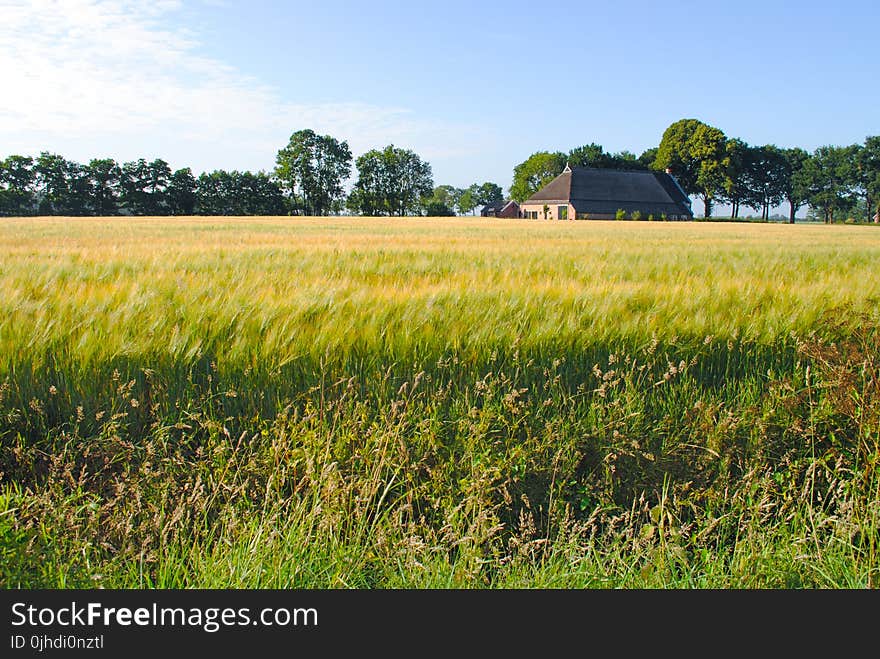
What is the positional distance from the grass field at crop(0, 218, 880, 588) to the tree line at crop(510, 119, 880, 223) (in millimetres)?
84032

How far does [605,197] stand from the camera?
73.1 m

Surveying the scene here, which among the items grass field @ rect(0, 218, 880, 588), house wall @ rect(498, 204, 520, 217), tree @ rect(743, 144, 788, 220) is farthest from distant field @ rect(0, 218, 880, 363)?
tree @ rect(743, 144, 788, 220)

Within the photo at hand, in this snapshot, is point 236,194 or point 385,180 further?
point 385,180

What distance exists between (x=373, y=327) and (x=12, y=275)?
329cm

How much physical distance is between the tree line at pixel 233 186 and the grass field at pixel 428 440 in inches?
2780

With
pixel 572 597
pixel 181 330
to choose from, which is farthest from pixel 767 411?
pixel 181 330

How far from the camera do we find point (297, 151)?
79438 mm

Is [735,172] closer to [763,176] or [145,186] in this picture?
→ [763,176]

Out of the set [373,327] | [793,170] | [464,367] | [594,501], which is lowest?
[594,501]

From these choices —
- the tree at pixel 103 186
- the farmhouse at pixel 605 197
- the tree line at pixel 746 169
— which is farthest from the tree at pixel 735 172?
the tree at pixel 103 186

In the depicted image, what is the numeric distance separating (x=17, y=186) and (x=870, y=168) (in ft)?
366

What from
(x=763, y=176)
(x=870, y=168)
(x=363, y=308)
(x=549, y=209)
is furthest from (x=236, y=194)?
(x=870, y=168)

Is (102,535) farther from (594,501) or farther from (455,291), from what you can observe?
(455,291)

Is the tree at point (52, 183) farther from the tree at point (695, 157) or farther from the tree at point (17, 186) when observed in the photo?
the tree at point (695, 157)
